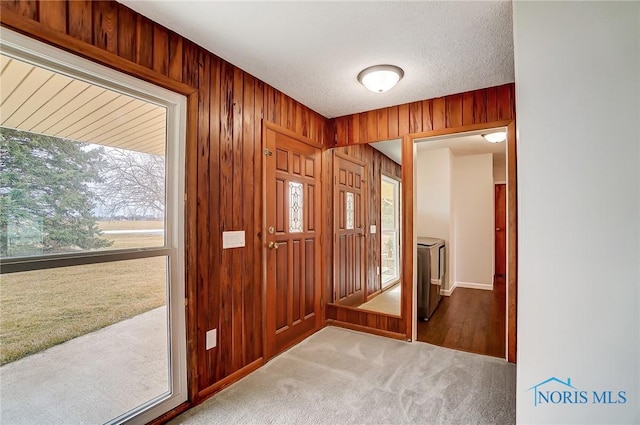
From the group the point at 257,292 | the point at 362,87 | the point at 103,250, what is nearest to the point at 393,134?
the point at 362,87

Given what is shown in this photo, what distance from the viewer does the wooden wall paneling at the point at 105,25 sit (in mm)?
1490

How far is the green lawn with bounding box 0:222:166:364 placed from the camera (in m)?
1.30

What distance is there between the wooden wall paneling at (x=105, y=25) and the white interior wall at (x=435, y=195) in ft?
14.3

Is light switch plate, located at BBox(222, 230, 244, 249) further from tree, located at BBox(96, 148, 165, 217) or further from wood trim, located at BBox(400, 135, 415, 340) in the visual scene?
wood trim, located at BBox(400, 135, 415, 340)

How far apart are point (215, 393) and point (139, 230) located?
1231mm

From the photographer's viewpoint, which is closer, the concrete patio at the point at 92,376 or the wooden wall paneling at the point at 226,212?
the concrete patio at the point at 92,376

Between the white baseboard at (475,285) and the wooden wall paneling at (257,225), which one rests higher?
the wooden wall paneling at (257,225)

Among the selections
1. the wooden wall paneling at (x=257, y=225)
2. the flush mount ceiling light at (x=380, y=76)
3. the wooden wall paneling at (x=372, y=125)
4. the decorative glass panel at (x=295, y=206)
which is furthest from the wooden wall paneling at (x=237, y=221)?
the wooden wall paneling at (x=372, y=125)

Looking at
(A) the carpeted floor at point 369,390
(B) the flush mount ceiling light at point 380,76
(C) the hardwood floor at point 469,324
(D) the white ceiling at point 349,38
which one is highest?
(D) the white ceiling at point 349,38

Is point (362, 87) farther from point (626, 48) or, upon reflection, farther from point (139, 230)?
point (139, 230)

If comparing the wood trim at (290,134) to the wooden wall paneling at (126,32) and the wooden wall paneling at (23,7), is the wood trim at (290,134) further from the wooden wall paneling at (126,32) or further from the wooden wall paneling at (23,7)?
the wooden wall paneling at (23,7)

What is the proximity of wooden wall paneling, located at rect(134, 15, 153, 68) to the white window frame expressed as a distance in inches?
4.7

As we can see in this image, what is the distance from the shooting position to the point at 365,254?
371 centimetres

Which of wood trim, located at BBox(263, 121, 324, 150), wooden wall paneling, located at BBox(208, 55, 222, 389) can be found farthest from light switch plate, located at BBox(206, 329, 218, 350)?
wood trim, located at BBox(263, 121, 324, 150)
